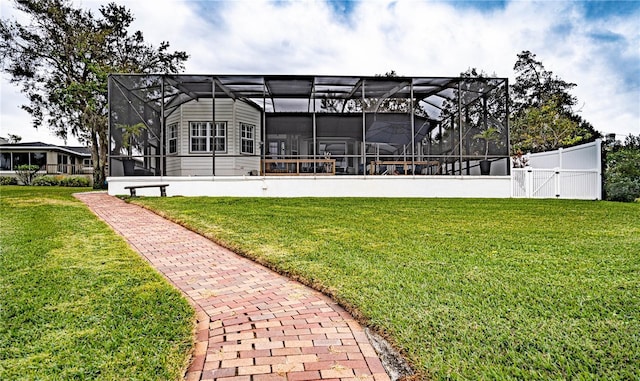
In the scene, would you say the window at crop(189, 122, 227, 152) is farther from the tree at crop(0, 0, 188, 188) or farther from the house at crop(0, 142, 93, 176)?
the house at crop(0, 142, 93, 176)

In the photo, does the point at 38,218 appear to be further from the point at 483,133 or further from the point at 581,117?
the point at 581,117

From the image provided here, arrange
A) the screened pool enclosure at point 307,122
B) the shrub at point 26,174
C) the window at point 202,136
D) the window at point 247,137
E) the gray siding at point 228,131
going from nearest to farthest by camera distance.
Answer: the screened pool enclosure at point 307,122 → the gray siding at point 228,131 → the window at point 202,136 → the window at point 247,137 → the shrub at point 26,174

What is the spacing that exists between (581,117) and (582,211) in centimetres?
2283

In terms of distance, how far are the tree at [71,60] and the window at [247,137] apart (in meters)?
8.58

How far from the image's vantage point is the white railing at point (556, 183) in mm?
12805

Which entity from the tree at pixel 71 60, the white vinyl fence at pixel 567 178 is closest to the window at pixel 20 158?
the tree at pixel 71 60

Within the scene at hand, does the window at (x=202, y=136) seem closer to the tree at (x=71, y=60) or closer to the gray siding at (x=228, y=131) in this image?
the gray siding at (x=228, y=131)

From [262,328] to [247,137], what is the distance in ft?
44.1

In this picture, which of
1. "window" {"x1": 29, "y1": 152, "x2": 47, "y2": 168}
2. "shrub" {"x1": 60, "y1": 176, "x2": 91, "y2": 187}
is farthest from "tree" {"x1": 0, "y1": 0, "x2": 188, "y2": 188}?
"window" {"x1": 29, "y1": 152, "x2": 47, "y2": 168}

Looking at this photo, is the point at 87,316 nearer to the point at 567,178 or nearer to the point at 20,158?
the point at 567,178

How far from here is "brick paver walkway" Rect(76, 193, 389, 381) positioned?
7.43 feet

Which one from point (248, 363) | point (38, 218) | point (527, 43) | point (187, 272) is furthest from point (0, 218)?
A: point (527, 43)

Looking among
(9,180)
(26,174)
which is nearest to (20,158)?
(26,174)

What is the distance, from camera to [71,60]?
2053cm
